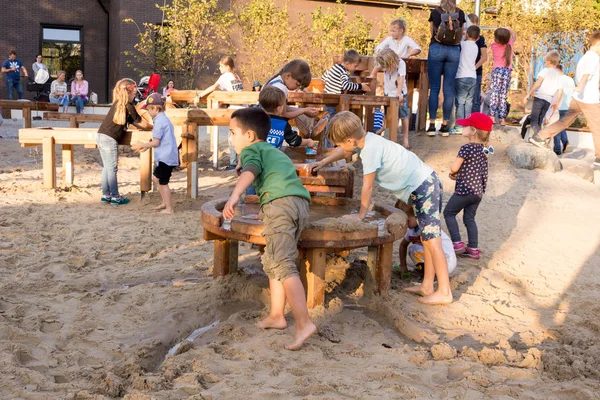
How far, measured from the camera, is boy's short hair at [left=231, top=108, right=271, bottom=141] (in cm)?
421

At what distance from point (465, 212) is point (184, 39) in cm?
1876

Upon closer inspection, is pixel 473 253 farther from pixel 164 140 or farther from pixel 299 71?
pixel 164 140

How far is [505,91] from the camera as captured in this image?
37.7 ft

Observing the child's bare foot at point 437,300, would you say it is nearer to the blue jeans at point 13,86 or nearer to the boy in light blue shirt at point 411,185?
the boy in light blue shirt at point 411,185

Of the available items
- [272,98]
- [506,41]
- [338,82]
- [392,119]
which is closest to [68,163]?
[338,82]

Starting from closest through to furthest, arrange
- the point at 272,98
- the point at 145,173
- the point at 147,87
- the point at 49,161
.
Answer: the point at 272,98 → the point at 145,173 → the point at 49,161 → the point at 147,87

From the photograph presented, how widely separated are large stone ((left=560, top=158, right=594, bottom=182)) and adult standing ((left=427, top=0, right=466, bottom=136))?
79.0 inches

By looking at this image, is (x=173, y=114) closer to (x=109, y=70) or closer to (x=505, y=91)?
(x=505, y=91)

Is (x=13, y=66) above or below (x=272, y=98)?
above

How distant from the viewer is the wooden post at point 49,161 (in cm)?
924

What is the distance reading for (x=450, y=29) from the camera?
384 inches

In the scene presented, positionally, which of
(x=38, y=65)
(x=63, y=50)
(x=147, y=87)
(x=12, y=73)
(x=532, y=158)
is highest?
(x=63, y=50)

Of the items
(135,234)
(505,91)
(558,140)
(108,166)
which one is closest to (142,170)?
(108,166)

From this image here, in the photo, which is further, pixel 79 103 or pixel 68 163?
pixel 79 103
